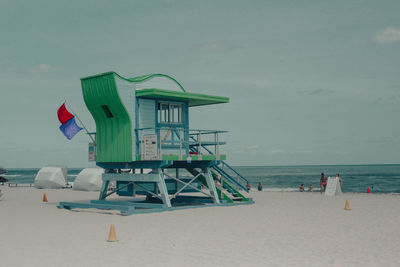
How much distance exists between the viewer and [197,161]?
26.0 meters

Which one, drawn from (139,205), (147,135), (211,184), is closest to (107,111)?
(147,135)

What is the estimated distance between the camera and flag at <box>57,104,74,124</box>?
26.7 metres

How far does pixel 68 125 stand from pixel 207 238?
1426 cm

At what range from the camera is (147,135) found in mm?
23359

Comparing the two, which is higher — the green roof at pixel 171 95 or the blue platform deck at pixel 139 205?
the green roof at pixel 171 95

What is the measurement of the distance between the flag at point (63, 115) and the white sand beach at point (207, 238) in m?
5.61

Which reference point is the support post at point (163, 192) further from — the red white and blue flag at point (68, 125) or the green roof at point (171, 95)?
the red white and blue flag at point (68, 125)

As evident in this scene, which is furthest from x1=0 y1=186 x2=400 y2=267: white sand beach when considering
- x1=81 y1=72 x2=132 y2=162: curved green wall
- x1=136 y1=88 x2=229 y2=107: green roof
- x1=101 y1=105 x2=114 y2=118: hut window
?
x1=136 y1=88 x2=229 y2=107: green roof

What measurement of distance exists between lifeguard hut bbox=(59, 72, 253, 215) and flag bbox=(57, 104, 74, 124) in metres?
1.89

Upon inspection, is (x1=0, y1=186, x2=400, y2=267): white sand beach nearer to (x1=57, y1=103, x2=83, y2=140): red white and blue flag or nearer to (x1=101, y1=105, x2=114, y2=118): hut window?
(x1=101, y1=105, x2=114, y2=118): hut window

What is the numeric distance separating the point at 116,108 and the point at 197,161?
5.19 meters

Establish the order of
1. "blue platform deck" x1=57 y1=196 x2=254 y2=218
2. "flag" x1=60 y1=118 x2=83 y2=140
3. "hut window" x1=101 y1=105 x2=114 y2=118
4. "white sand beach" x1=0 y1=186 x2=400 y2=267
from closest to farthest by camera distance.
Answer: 1. "white sand beach" x1=0 y1=186 x2=400 y2=267
2. "blue platform deck" x1=57 y1=196 x2=254 y2=218
3. "hut window" x1=101 y1=105 x2=114 y2=118
4. "flag" x1=60 y1=118 x2=83 y2=140

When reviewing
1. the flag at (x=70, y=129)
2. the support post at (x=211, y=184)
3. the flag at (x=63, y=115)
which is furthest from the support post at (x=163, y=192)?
the flag at (x=63, y=115)

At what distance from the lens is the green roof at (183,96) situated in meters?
23.6
